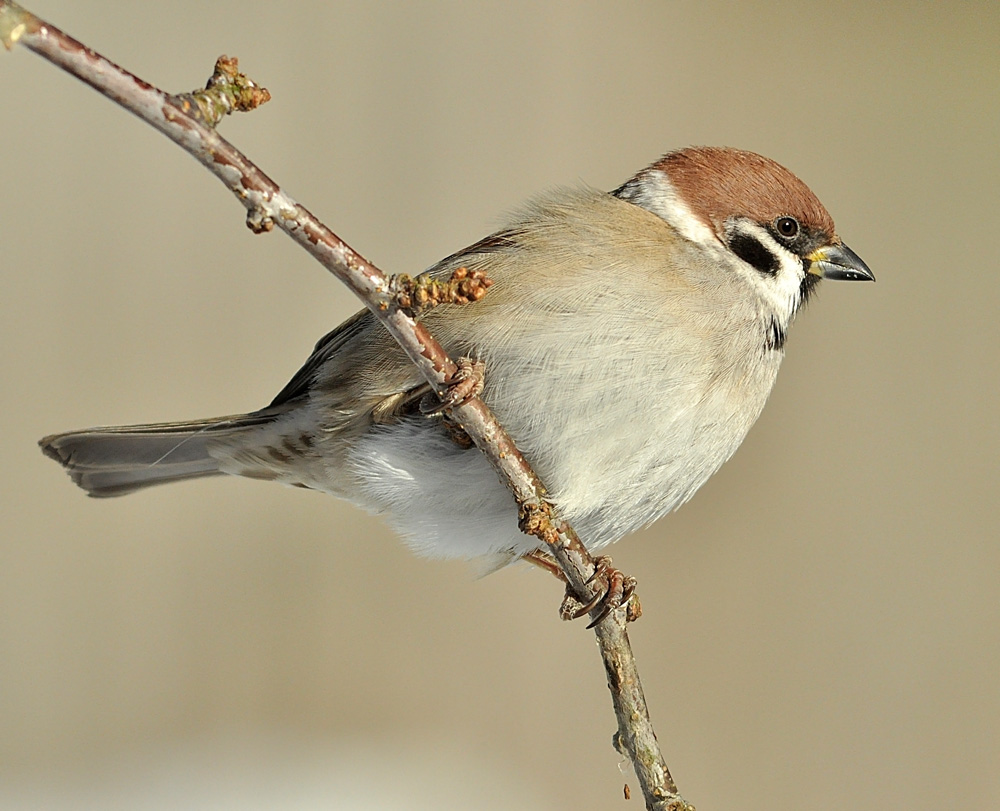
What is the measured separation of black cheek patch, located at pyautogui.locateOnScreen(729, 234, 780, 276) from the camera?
6.90ft

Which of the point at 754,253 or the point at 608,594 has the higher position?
the point at 754,253

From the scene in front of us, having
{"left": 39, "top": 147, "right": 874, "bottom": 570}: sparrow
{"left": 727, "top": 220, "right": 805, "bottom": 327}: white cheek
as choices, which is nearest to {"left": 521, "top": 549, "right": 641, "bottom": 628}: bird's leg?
{"left": 39, "top": 147, "right": 874, "bottom": 570}: sparrow

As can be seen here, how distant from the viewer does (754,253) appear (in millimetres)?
2127

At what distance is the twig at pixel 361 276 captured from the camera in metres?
0.93

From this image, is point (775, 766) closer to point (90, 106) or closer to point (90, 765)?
point (90, 765)

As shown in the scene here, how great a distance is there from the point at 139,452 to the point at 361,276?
1.32m

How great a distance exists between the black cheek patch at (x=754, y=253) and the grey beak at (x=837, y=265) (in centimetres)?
13

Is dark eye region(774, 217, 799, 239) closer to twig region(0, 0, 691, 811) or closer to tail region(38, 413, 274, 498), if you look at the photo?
twig region(0, 0, 691, 811)

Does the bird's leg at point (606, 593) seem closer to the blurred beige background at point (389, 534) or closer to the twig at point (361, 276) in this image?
the twig at point (361, 276)

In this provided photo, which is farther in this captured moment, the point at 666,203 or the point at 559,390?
the point at 666,203

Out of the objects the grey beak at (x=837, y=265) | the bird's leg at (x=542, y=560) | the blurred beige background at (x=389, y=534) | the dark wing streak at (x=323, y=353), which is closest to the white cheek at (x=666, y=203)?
the grey beak at (x=837, y=265)

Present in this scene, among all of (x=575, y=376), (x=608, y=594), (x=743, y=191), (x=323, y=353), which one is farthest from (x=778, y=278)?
(x=323, y=353)

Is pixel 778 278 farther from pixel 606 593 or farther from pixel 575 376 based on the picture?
pixel 606 593

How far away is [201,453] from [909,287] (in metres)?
3.34
